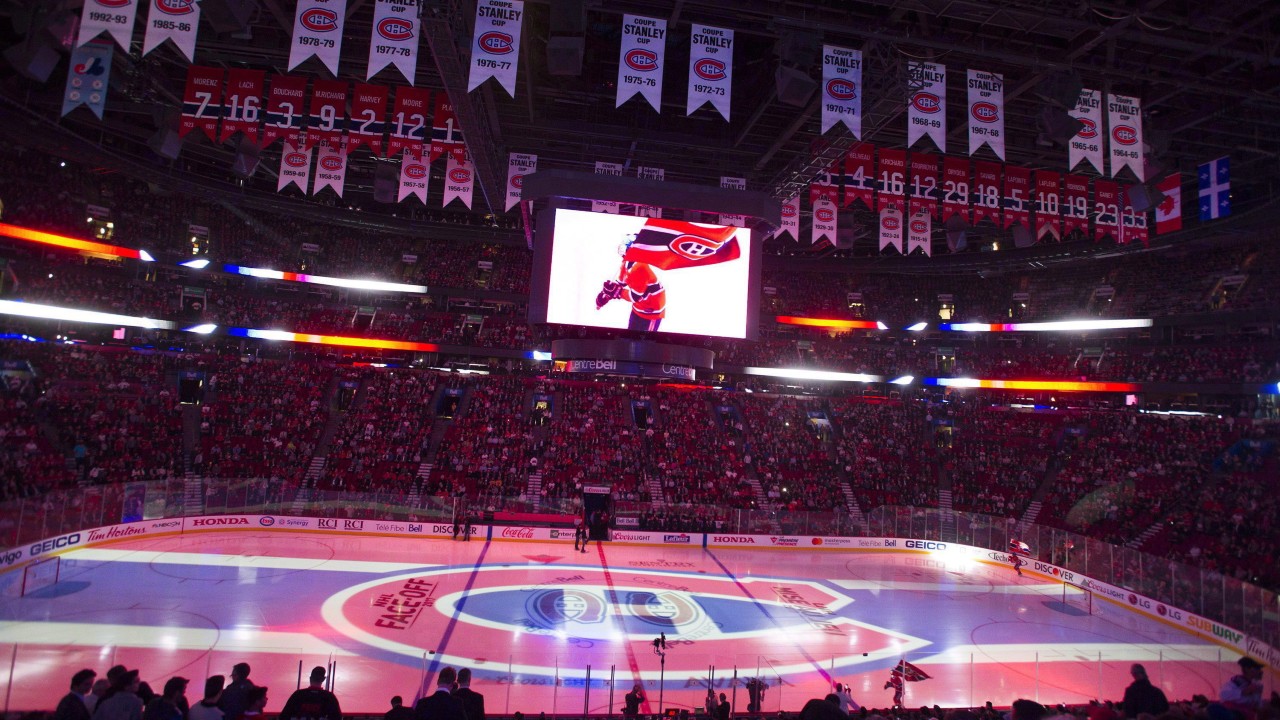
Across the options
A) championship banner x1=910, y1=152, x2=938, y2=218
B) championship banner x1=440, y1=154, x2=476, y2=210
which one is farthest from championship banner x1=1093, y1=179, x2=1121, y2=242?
championship banner x1=440, y1=154, x2=476, y2=210

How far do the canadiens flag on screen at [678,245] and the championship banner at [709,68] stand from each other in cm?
557

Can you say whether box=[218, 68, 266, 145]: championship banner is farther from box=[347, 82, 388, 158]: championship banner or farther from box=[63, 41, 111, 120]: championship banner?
box=[63, 41, 111, 120]: championship banner

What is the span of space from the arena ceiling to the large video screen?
12.8ft

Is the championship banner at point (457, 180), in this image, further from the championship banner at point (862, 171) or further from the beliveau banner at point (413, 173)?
the championship banner at point (862, 171)

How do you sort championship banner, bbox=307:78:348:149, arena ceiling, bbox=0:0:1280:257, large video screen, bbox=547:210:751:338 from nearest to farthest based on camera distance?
arena ceiling, bbox=0:0:1280:257 < championship banner, bbox=307:78:348:149 < large video screen, bbox=547:210:751:338

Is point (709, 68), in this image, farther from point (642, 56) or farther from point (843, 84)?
point (843, 84)

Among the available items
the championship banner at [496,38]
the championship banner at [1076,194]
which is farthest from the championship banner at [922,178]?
the championship banner at [496,38]

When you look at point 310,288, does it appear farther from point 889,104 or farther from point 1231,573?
point 1231,573

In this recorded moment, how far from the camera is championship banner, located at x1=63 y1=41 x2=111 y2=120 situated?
14.0 m

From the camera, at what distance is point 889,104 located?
49.4 ft

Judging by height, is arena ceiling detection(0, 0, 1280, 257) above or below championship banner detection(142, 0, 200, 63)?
above

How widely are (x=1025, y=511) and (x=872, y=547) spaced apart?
797 cm

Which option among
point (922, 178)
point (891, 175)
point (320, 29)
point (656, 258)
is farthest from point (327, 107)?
point (922, 178)

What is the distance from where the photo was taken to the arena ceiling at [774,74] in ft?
45.5
